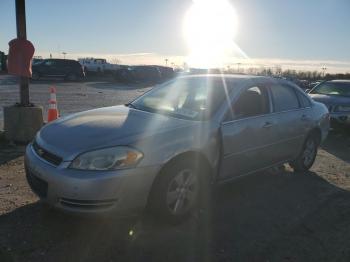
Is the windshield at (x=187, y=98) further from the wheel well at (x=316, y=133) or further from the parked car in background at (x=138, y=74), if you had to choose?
the parked car in background at (x=138, y=74)

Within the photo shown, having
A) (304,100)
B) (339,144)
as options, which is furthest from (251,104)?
(339,144)

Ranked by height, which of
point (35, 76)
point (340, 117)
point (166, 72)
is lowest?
point (340, 117)

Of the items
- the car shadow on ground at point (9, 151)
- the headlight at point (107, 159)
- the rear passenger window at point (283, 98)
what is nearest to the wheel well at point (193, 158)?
the headlight at point (107, 159)

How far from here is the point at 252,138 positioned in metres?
5.51

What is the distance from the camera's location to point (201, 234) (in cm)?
447

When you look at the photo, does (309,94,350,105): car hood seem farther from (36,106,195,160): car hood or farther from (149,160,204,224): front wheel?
(149,160,204,224): front wheel

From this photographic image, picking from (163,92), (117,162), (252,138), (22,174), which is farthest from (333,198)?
(22,174)

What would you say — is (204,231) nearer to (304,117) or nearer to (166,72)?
(304,117)

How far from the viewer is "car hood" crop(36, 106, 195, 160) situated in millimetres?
4223

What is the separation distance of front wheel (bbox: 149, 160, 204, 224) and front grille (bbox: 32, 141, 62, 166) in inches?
36.1

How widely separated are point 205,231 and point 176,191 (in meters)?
0.49

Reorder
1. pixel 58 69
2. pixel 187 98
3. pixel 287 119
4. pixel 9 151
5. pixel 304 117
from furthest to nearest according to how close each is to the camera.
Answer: pixel 58 69, pixel 9 151, pixel 304 117, pixel 287 119, pixel 187 98

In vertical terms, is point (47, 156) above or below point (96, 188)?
above

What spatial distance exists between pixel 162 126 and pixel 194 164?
19.8 inches
